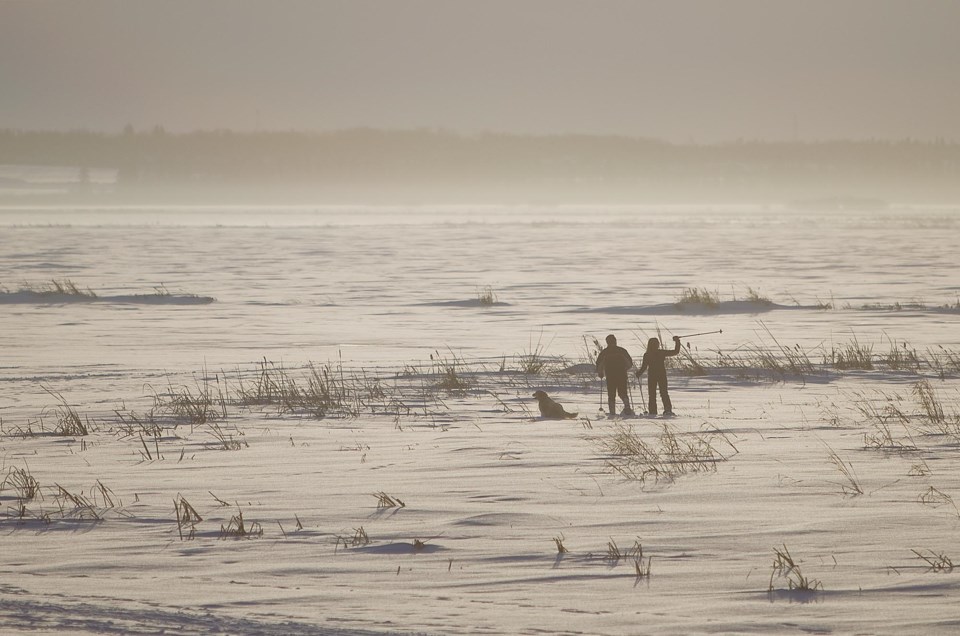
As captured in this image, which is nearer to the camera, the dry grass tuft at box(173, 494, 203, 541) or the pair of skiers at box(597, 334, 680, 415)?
the dry grass tuft at box(173, 494, 203, 541)

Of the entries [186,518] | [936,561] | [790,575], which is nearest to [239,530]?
[186,518]

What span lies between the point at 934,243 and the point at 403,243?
114 ft

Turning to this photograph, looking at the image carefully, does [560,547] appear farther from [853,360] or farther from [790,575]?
[853,360]

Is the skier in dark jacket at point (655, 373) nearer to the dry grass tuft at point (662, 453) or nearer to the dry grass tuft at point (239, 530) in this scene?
the dry grass tuft at point (662, 453)

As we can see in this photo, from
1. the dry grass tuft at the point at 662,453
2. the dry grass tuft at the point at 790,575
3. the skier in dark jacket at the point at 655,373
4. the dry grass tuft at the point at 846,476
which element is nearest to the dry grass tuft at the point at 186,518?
the dry grass tuft at the point at 662,453

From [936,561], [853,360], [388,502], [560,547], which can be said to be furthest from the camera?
[853,360]

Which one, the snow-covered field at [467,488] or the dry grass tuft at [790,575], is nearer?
the snow-covered field at [467,488]

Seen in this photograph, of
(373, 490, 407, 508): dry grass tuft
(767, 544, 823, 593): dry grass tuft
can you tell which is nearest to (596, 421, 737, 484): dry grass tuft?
(373, 490, 407, 508): dry grass tuft

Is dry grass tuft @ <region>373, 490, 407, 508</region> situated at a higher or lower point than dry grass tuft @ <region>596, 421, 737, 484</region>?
higher

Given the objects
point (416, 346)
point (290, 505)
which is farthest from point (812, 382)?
point (290, 505)

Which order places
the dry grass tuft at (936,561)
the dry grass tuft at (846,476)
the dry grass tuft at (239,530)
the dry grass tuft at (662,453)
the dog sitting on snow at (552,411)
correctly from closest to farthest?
the dry grass tuft at (936,561) → the dry grass tuft at (239,530) → the dry grass tuft at (846,476) → the dry grass tuft at (662,453) → the dog sitting on snow at (552,411)

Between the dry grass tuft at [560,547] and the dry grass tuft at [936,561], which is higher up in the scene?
the dry grass tuft at [936,561]

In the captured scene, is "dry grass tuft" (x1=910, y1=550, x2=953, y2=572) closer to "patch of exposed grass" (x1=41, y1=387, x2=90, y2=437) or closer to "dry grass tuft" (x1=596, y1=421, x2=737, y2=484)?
"dry grass tuft" (x1=596, y1=421, x2=737, y2=484)

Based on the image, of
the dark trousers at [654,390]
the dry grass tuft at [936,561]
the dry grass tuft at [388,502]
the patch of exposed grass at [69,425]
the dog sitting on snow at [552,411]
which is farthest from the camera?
the dark trousers at [654,390]
